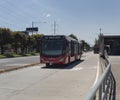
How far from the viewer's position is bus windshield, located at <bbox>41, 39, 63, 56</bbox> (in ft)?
103

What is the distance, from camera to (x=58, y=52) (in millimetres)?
31156

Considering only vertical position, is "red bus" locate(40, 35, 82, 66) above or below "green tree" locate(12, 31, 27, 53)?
below

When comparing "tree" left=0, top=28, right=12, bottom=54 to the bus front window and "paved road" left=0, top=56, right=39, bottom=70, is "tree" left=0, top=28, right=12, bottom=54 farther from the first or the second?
the bus front window

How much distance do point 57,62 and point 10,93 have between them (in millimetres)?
17524

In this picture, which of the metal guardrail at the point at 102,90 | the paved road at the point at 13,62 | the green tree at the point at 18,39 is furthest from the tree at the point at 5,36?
the metal guardrail at the point at 102,90

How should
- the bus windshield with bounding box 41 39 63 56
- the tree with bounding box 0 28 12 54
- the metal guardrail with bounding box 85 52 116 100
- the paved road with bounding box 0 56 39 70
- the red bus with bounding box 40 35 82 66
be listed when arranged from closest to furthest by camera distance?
the metal guardrail with bounding box 85 52 116 100 < the red bus with bounding box 40 35 82 66 < the bus windshield with bounding box 41 39 63 56 < the paved road with bounding box 0 56 39 70 < the tree with bounding box 0 28 12 54

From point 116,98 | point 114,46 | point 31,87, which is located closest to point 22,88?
point 31,87

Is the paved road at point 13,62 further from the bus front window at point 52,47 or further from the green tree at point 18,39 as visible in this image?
the green tree at point 18,39

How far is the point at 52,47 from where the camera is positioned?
1236 inches

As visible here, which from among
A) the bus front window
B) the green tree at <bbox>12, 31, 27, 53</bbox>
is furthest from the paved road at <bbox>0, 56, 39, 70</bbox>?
the green tree at <bbox>12, 31, 27, 53</bbox>

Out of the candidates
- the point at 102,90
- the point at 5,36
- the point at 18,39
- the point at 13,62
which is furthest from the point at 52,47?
the point at 18,39

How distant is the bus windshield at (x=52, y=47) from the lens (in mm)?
31250

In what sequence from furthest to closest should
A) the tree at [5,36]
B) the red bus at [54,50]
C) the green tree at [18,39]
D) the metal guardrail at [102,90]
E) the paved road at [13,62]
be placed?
1. the green tree at [18,39]
2. the tree at [5,36]
3. the paved road at [13,62]
4. the red bus at [54,50]
5. the metal guardrail at [102,90]

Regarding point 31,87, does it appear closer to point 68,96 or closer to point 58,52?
point 68,96
